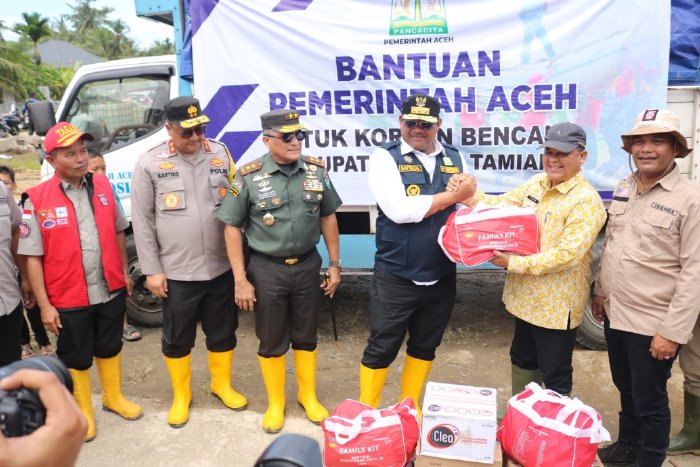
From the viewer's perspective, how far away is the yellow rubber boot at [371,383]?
3029 millimetres

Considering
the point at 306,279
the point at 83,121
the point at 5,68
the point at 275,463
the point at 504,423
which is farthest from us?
the point at 5,68

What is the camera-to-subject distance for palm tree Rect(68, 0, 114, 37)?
67750mm

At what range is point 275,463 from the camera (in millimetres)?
853

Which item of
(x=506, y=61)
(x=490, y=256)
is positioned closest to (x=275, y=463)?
(x=490, y=256)

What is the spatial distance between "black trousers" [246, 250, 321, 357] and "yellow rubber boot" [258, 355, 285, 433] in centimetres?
6

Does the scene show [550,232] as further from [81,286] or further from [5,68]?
[5,68]

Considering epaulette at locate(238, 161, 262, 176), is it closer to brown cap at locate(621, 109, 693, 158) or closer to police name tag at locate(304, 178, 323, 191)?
police name tag at locate(304, 178, 323, 191)

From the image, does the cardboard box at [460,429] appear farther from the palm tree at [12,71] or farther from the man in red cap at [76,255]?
the palm tree at [12,71]

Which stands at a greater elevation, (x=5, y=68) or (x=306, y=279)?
(x=5, y=68)

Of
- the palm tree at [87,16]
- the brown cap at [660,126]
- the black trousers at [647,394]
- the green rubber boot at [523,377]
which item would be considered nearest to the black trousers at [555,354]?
the green rubber boot at [523,377]

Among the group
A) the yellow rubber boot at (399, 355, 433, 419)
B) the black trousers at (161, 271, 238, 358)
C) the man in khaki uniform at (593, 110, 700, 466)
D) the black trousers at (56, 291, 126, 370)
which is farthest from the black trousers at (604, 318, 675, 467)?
the black trousers at (56, 291, 126, 370)

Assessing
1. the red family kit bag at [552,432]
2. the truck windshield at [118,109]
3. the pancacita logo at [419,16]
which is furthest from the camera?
the truck windshield at [118,109]

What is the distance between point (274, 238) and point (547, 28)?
2.13 metres

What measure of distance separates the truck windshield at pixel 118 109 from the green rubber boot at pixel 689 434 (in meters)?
4.03
